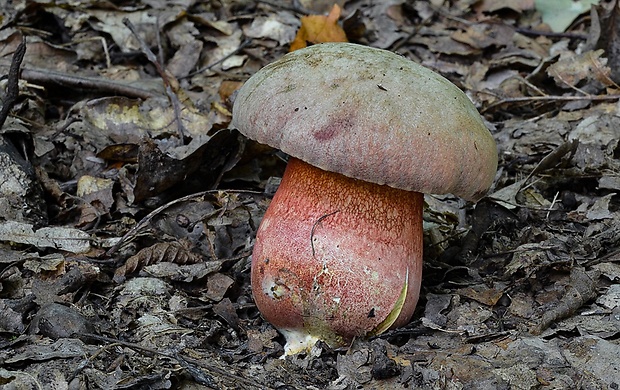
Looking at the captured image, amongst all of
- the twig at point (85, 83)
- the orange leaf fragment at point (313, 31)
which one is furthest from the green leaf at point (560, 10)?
the twig at point (85, 83)

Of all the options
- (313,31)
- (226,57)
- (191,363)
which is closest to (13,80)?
(191,363)

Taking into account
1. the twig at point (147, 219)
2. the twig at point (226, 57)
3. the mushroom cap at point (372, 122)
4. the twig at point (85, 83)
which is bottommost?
the twig at point (147, 219)

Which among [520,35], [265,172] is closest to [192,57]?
A: [265,172]

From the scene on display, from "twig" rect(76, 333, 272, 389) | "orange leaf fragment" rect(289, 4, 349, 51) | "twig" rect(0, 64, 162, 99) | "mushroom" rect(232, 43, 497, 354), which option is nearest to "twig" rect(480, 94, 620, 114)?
"orange leaf fragment" rect(289, 4, 349, 51)

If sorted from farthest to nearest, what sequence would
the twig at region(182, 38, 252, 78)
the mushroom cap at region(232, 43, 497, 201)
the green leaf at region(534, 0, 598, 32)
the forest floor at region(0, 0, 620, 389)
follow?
the green leaf at region(534, 0, 598, 32) < the twig at region(182, 38, 252, 78) < the forest floor at region(0, 0, 620, 389) < the mushroom cap at region(232, 43, 497, 201)

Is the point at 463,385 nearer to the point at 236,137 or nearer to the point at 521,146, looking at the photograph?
the point at 236,137

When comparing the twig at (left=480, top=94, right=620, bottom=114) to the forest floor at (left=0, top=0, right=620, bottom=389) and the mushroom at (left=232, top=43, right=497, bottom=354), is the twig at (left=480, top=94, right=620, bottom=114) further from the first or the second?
the mushroom at (left=232, top=43, right=497, bottom=354)

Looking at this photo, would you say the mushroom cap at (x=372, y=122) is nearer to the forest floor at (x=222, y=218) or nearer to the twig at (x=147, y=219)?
the forest floor at (x=222, y=218)
